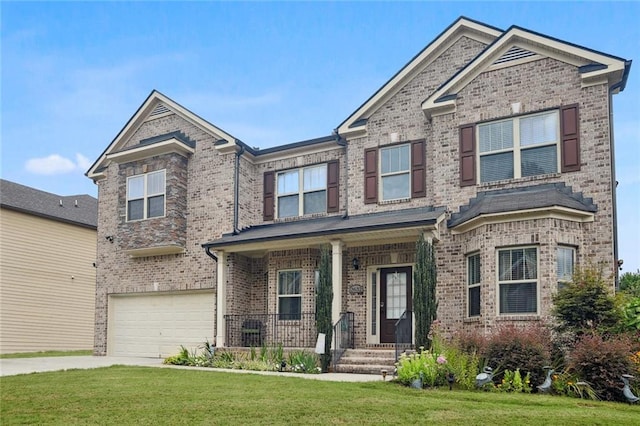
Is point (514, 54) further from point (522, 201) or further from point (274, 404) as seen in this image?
point (274, 404)

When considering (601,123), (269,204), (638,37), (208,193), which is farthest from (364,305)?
(638,37)

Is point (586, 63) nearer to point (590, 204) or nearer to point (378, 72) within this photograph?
point (590, 204)

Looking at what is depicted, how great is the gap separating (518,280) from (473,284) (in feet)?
3.96

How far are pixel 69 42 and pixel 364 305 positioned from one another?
1001cm

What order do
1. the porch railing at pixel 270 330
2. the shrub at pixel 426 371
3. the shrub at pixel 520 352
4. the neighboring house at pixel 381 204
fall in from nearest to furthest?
the shrub at pixel 520 352 < the shrub at pixel 426 371 < the neighboring house at pixel 381 204 < the porch railing at pixel 270 330

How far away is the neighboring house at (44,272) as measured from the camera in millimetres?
24578

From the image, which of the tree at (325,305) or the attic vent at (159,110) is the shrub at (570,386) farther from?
the attic vent at (159,110)

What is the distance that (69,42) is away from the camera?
14.9 m

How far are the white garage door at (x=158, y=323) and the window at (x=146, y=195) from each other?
2.67m

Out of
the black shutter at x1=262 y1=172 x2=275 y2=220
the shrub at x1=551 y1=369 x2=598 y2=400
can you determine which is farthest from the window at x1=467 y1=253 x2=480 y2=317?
the black shutter at x1=262 y1=172 x2=275 y2=220

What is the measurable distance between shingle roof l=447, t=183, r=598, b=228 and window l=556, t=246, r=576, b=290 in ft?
3.10

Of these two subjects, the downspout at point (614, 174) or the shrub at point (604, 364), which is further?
the downspout at point (614, 174)

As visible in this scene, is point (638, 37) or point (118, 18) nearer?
point (638, 37)

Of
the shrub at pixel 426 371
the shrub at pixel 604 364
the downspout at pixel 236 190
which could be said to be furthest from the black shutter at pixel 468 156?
the downspout at pixel 236 190
